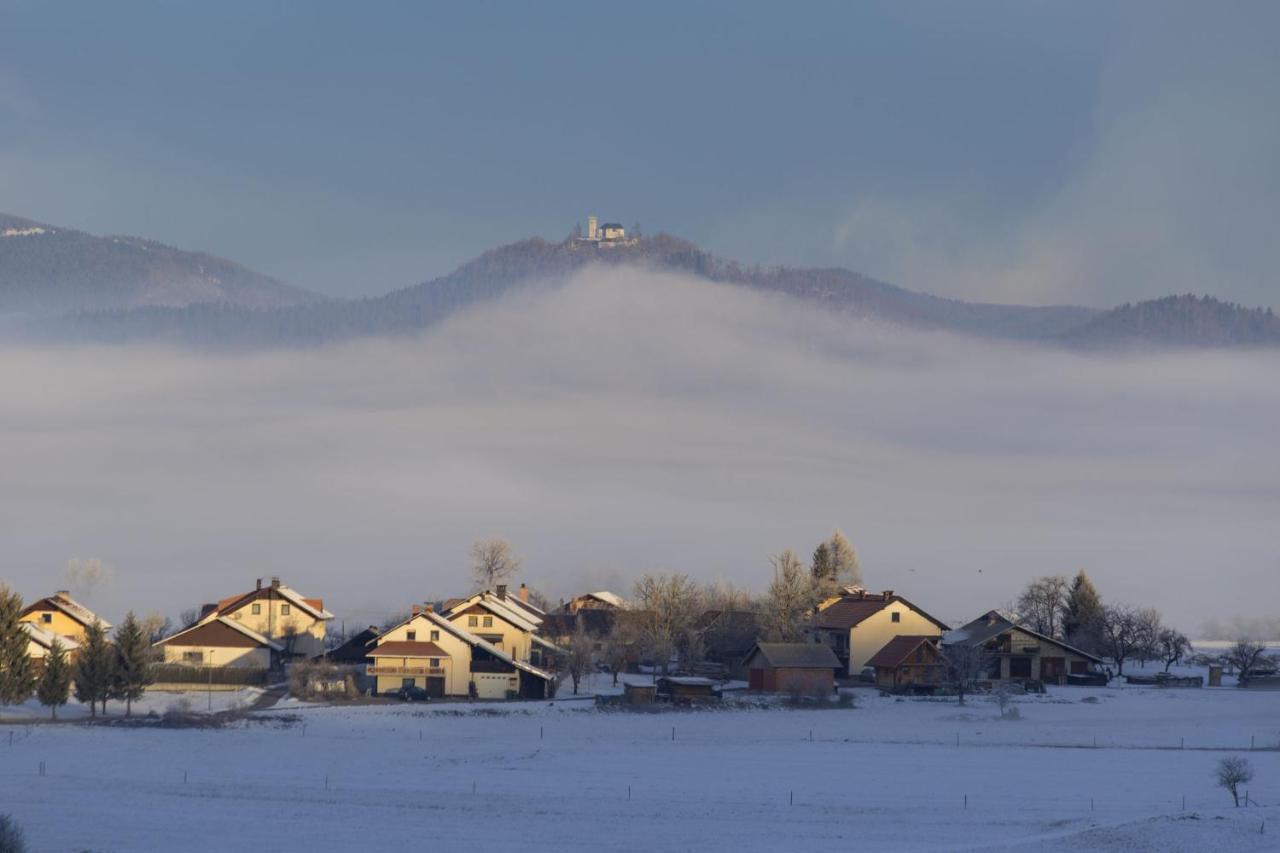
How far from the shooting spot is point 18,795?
5019cm

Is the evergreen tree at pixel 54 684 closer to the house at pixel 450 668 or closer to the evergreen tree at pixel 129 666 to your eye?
the evergreen tree at pixel 129 666

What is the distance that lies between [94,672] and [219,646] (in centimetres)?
2582

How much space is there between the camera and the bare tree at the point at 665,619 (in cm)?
10388

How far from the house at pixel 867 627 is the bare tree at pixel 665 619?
31.3 ft

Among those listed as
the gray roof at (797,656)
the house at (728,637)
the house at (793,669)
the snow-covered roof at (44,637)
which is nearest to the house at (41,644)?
the snow-covered roof at (44,637)

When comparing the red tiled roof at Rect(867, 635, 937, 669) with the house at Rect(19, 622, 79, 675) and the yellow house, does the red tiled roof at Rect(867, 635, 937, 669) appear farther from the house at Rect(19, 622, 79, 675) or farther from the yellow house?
the house at Rect(19, 622, 79, 675)

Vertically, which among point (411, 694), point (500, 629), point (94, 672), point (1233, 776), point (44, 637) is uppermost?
point (500, 629)

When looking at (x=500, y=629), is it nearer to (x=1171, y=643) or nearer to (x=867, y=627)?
(x=867, y=627)

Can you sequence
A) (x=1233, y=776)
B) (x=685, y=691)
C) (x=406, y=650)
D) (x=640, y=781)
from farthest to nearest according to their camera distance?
1. (x=406, y=650)
2. (x=685, y=691)
3. (x=640, y=781)
4. (x=1233, y=776)

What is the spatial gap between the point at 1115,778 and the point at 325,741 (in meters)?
31.6

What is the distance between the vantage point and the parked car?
8556cm

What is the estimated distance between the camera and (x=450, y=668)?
3499 inches

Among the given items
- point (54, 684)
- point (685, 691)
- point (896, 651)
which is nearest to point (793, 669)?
point (685, 691)

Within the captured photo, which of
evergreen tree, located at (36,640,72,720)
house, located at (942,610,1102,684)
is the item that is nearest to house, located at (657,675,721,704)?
house, located at (942,610,1102,684)
